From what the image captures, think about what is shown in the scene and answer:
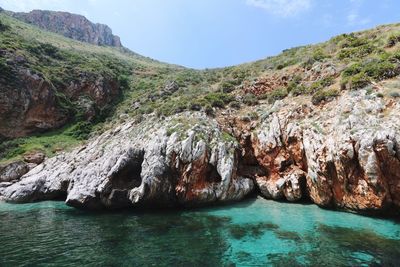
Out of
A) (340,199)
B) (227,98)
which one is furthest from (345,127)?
(227,98)

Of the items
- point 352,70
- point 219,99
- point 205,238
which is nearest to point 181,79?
point 219,99

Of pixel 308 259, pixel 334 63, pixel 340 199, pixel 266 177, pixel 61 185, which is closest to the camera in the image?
pixel 308 259

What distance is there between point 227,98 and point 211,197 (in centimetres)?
1610

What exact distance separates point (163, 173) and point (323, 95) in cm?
1688

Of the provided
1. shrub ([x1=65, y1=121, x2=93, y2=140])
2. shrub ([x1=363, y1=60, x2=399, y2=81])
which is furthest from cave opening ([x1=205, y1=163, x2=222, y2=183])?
shrub ([x1=65, y1=121, x2=93, y2=140])

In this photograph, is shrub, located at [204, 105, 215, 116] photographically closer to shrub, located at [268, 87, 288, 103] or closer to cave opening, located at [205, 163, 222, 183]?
shrub, located at [268, 87, 288, 103]

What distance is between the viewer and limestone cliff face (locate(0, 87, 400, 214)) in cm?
1980

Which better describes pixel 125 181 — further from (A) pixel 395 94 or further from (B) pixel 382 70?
(B) pixel 382 70

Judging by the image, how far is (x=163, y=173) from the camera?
2548cm

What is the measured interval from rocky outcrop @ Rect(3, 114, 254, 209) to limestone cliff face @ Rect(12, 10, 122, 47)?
4170 inches

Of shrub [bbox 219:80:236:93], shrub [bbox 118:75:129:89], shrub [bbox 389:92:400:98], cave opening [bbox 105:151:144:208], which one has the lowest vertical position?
cave opening [bbox 105:151:144:208]

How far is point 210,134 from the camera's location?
28938 millimetres

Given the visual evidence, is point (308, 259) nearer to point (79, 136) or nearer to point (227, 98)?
point (227, 98)

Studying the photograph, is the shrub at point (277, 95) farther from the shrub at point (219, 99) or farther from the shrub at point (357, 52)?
the shrub at point (357, 52)
